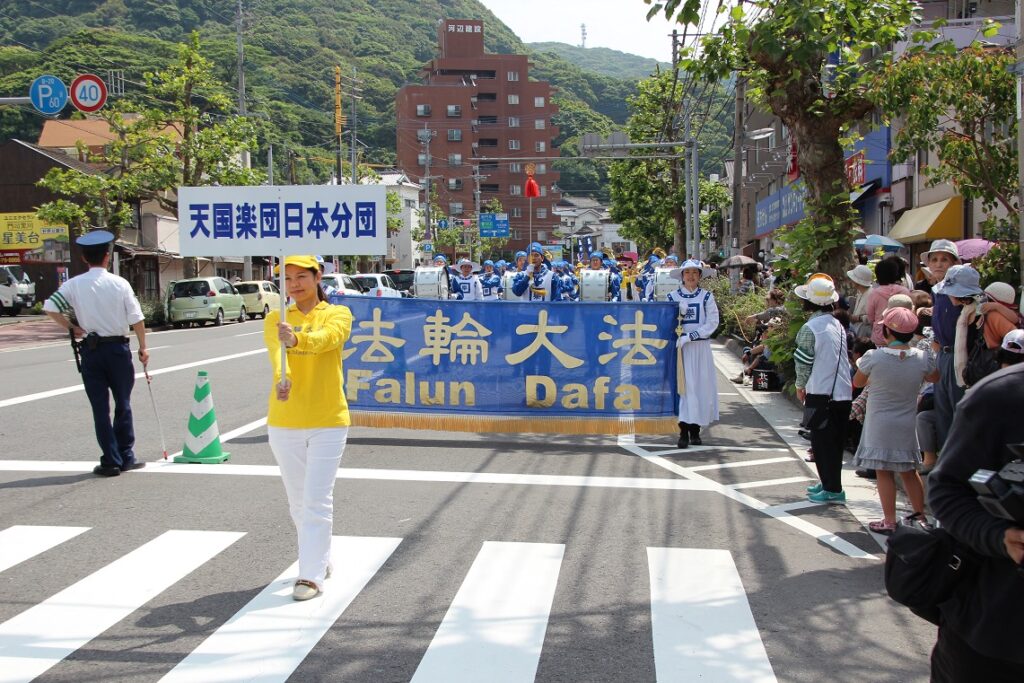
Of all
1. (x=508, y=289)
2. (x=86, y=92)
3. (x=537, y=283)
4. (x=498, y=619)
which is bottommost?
(x=498, y=619)

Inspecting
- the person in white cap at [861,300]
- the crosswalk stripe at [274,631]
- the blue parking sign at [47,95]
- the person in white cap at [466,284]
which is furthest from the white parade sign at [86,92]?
the crosswalk stripe at [274,631]

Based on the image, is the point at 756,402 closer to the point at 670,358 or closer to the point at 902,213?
the point at 670,358

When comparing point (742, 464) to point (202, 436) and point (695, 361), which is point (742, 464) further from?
point (202, 436)

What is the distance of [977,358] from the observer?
647 centimetres

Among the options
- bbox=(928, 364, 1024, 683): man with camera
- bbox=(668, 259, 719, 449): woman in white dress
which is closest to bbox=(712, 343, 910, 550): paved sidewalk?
bbox=(668, 259, 719, 449): woman in white dress

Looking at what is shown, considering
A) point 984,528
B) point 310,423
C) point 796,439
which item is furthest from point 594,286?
point 984,528

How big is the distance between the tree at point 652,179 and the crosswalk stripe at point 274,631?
33.3 m

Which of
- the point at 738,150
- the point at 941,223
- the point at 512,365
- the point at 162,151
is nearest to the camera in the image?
the point at 512,365

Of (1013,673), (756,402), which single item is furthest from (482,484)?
(756,402)

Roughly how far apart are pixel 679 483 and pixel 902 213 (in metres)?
19.4

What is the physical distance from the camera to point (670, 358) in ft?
34.7

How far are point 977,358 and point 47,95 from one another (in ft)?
54.9

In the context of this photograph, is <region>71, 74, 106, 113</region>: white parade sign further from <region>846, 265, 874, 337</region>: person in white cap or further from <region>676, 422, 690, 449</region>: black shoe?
<region>846, 265, 874, 337</region>: person in white cap

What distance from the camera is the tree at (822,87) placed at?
11.5m
